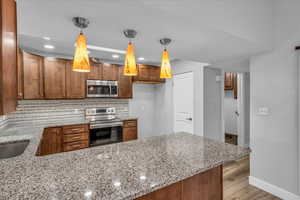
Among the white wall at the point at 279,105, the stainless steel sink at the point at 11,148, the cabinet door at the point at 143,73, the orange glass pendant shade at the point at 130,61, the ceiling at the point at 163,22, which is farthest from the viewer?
the cabinet door at the point at 143,73

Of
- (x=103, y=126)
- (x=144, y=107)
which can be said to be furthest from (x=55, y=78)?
(x=144, y=107)

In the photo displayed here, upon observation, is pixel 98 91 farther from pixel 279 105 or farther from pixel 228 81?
pixel 228 81

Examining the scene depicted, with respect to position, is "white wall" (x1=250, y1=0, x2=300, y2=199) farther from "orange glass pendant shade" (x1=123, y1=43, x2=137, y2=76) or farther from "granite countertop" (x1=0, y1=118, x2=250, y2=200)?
"orange glass pendant shade" (x1=123, y1=43, x2=137, y2=76)

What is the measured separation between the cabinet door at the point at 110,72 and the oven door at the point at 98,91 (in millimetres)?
224

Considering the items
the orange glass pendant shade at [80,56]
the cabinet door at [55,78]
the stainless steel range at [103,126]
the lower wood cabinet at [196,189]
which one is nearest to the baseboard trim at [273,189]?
the lower wood cabinet at [196,189]

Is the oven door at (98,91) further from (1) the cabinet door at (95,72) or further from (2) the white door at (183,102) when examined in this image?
(2) the white door at (183,102)

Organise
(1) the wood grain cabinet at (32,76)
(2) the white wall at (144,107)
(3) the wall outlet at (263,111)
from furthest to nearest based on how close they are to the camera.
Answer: (2) the white wall at (144,107), (1) the wood grain cabinet at (32,76), (3) the wall outlet at (263,111)

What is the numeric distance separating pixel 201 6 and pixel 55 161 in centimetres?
175

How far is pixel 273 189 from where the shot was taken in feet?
7.48

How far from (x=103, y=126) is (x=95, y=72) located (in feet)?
4.21

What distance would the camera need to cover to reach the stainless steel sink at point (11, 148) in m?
1.88

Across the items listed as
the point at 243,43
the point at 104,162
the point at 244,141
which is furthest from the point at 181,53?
the point at 244,141

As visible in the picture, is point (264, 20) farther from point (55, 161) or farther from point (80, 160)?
point (55, 161)

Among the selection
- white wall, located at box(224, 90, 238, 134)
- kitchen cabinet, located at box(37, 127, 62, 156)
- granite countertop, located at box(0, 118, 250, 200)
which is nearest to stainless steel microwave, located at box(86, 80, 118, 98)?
kitchen cabinet, located at box(37, 127, 62, 156)
